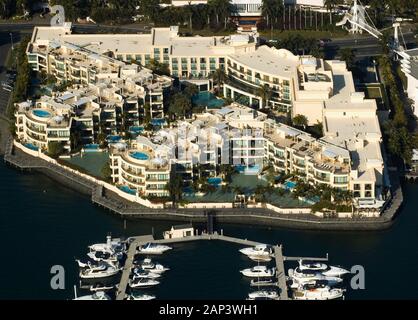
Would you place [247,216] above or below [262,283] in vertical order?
above

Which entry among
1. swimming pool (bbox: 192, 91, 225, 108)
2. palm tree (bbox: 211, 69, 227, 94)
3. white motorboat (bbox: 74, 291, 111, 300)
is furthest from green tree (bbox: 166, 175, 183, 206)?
palm tree (bbox: 211, 69, 227, 94)

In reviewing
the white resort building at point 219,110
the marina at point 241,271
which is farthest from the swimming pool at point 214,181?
the marina at point 241,271

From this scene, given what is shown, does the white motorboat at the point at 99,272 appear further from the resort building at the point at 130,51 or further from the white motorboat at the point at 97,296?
the resort building at the point at 130,51

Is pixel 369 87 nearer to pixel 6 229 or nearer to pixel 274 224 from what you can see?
pixel 274 224

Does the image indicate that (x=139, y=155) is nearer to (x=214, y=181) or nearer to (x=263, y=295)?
(x=214, y=181)

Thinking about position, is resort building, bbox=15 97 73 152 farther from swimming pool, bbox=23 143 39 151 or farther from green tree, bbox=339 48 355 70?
green tree, bbox=339 48 355 70

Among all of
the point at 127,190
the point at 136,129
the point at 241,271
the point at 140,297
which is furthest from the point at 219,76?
the point at 140,297
